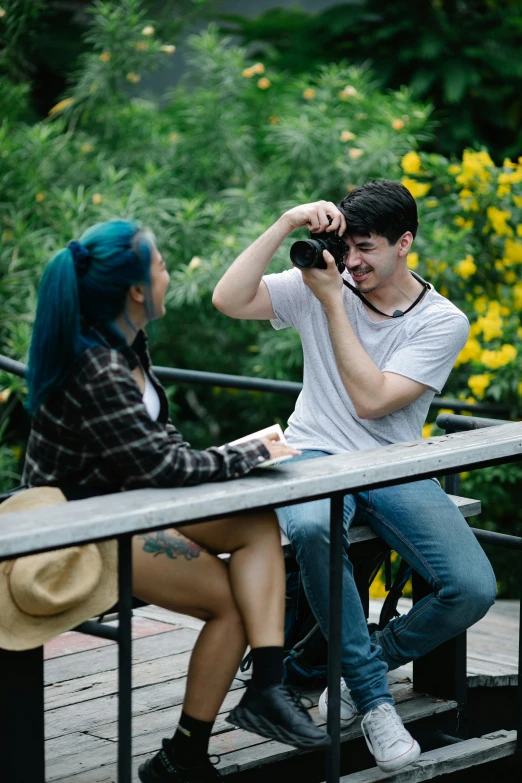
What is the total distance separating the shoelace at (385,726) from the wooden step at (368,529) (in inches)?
16.5

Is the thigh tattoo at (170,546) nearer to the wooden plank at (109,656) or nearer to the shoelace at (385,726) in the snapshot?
the shoelace at (385,726)

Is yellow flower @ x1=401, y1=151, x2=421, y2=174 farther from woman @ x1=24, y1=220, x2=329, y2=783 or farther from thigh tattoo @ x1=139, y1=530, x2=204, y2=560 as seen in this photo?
thigh tattoo @ x1=139, y1=530, x2=204, y2=560

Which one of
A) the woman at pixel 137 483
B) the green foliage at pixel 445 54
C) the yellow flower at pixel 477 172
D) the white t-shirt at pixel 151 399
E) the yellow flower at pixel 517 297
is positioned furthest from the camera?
the green foliage at pixel 445 54

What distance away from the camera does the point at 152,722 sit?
2.80 metres

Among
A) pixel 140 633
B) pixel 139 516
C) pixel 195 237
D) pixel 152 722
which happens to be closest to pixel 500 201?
pixel 195 237

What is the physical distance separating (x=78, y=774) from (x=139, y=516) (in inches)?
41.6

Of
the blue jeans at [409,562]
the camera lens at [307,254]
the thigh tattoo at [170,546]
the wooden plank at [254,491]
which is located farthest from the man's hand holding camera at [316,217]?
the thigh tattoo at [170,546]

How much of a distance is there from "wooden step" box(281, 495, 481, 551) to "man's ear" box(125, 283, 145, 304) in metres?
0.70

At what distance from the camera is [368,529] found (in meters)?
2.78

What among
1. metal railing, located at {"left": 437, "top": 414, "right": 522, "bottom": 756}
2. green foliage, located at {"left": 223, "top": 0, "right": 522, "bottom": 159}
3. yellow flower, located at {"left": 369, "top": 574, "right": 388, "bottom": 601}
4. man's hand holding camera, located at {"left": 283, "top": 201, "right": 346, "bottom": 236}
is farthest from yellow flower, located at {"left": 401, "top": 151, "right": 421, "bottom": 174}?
man's hand holding camera, located at {"left": 283, "top": 201, "right": 346, "bottom": 236}

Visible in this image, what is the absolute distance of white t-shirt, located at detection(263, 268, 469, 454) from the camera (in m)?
2.84

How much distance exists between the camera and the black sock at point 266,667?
217cm

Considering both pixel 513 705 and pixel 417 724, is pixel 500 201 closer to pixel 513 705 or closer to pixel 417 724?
pixel 513 705

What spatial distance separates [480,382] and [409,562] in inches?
82.9
